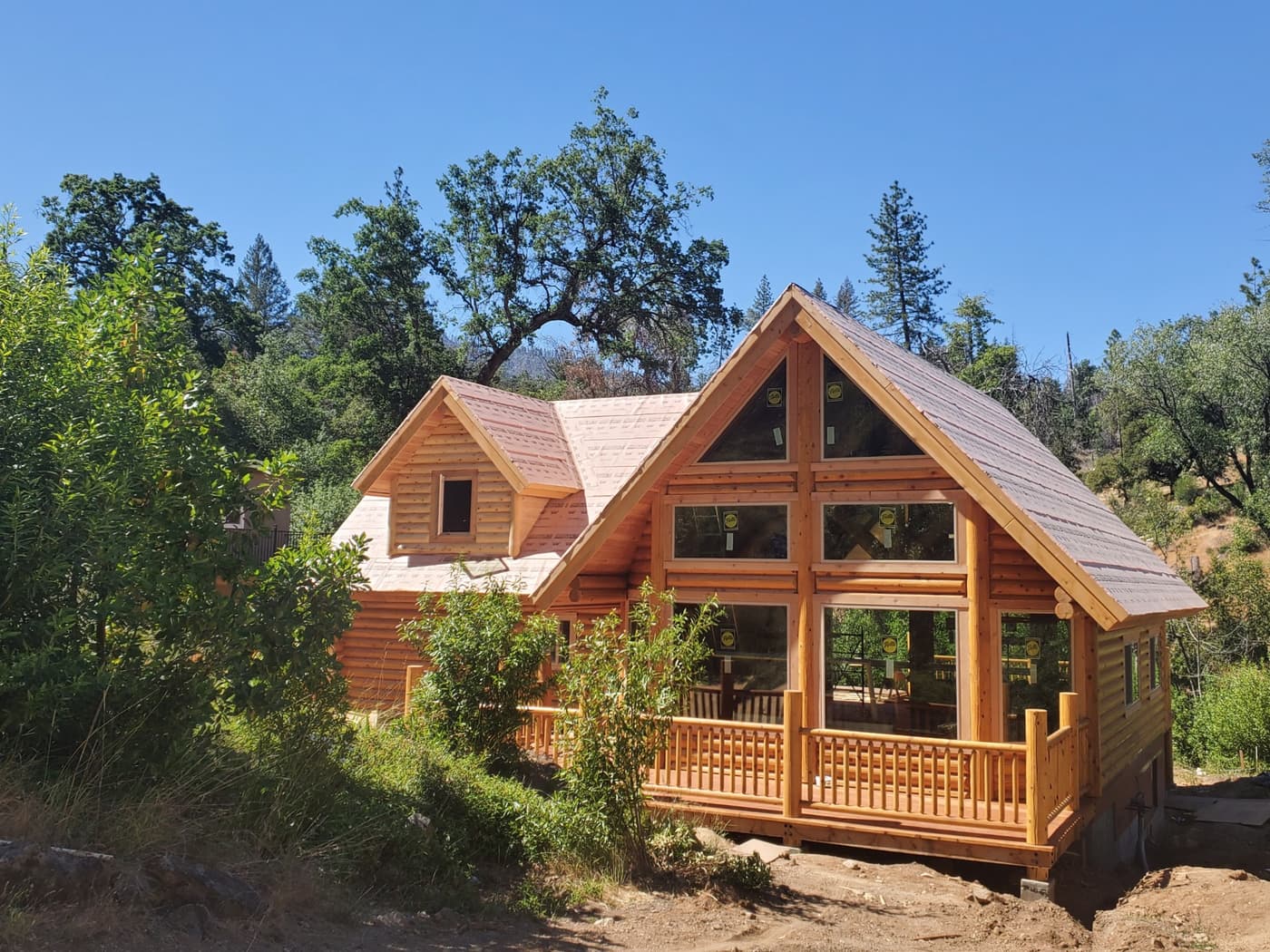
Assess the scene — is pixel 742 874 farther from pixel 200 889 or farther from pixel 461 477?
pixel 461 477

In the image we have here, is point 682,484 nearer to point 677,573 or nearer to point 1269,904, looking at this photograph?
point 677,573

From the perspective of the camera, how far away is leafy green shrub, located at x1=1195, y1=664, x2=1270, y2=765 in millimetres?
23719

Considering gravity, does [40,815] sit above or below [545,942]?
above

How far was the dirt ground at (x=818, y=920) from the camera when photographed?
6.82 meters

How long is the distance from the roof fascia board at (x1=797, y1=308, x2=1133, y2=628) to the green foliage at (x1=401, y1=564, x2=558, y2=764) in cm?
475

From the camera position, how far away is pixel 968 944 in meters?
9.12

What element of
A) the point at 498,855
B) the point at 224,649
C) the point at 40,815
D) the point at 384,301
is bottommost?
the point at 498,855

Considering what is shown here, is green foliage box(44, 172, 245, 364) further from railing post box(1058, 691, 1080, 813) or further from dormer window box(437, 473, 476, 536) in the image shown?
railing post box(1058, 691, 1080, 813)

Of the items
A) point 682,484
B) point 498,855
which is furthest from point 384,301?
Result: point 498,855

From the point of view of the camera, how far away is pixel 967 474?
1174 cm

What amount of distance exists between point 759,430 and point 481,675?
493cm

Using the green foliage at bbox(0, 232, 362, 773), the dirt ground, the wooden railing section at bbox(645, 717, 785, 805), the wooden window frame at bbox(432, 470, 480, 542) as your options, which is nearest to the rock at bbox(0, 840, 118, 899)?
the dirt ground

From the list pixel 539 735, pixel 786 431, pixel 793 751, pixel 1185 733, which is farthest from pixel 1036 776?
pixel 1185 733

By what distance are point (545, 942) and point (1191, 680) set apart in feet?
83.0
